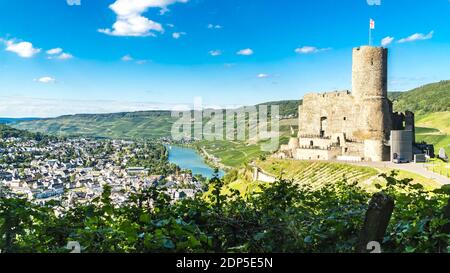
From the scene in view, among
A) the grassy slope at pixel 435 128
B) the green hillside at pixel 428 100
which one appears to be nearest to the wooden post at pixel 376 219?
the grassy slope at pixel 435 128

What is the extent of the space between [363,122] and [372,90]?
116 inches

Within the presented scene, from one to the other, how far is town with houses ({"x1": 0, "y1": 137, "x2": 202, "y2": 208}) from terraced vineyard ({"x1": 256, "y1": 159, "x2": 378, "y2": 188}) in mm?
13224

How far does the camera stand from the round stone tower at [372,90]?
38.3 meters

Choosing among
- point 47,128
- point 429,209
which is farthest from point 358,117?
point 429,209

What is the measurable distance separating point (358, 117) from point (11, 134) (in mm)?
29181

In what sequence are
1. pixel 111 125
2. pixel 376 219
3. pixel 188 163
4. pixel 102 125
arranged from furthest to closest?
pixel 188 163 → pixel 111 125 → pixel 102 125 → pixel 376 219

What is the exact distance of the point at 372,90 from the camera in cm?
3853

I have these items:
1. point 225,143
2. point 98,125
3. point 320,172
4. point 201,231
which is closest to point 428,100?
point 225,143

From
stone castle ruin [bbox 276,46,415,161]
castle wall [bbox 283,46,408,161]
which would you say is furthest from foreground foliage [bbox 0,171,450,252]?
castle wall [bbox 283,46,408,161]

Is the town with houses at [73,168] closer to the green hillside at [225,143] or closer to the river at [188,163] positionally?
the green hillside at [225,143]

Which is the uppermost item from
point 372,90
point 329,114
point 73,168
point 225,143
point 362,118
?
point 372,90

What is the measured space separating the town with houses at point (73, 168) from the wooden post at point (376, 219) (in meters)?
6.31

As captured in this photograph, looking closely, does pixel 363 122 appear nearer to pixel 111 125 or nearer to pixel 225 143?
pixel 111 125
